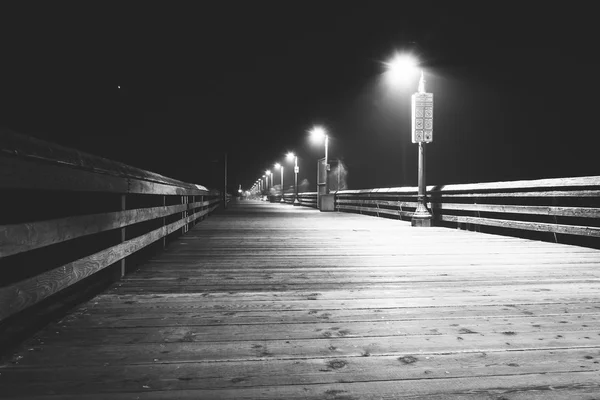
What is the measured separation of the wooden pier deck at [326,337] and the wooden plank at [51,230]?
55 cm

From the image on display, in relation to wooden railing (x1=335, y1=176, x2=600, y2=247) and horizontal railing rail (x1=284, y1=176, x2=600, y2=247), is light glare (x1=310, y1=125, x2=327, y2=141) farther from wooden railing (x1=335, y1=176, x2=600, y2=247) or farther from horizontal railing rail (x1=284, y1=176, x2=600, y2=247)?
wooden railing (x1=335, y1=176, x2=600, y2=247)

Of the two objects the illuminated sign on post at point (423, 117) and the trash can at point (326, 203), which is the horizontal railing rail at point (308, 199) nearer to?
the trash can at point (326, 203)

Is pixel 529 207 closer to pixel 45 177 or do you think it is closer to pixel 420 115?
pixel 420 115

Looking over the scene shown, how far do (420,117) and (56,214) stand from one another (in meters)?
8.54

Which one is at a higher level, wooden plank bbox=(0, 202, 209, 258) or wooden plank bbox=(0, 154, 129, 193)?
wooden plank bbox=(0, 154, 129, 193)

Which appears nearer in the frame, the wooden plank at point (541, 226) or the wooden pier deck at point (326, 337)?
the wooden pier deck at point (326, 337)

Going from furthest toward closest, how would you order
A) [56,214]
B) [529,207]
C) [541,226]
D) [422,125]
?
[422,125] → [529,207] → [541,226] → [56,214]

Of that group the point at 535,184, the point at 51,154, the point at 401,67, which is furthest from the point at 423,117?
the point at 51,154

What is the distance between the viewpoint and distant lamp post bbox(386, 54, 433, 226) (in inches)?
424

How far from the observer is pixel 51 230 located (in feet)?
8.80

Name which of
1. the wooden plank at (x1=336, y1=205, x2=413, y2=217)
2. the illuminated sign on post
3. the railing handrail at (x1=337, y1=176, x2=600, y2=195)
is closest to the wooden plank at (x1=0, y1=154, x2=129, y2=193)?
the railing handrail at (x1=337, y1=176, x2=600, y2=195)

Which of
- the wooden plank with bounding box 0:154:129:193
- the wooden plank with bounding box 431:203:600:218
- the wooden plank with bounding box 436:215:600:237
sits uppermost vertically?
the wooden plank with bounding box 0:154:129:193

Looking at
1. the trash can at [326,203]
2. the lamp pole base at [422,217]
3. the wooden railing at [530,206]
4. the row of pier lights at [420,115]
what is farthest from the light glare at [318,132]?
the lamp pole base at [422,217]

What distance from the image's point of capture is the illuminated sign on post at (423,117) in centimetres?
1109
